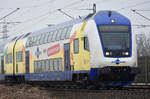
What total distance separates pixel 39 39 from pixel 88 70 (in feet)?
25.5

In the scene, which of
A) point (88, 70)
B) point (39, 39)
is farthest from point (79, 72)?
point (39, 39)

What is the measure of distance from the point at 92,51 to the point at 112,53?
0.98m

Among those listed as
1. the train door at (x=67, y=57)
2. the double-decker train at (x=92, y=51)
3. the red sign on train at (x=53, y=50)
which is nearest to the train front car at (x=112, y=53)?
the double-decker train at (x=92, y=51)

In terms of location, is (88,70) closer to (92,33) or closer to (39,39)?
(92,33)

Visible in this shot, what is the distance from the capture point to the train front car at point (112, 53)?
64.9 ft

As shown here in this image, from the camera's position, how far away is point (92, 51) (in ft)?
65.7

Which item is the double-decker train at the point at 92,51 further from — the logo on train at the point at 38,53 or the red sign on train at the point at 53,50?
the logo on train at the point at 38,53

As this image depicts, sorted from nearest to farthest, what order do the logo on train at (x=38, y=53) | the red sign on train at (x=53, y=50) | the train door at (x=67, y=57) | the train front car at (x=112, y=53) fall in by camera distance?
the train front car at (x=112, y=53)
the train door at (x=67, y=57)
the red sign on train at (x=53, y=50)
the logo on train at (x=38, y=53)

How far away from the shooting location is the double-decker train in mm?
19891

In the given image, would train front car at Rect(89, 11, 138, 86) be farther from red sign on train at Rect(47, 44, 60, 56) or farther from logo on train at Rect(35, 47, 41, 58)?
logo on train at Rect(35, 47, 41, 58)

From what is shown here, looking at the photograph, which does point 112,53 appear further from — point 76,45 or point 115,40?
point 76,45

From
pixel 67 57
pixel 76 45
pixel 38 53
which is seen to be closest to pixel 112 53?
pixel 76 45

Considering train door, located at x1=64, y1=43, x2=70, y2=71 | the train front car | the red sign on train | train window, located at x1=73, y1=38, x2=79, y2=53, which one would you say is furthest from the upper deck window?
the red sign on train

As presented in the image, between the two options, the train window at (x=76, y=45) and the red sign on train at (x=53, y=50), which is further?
the red sign on train at (x=53, y=50)
